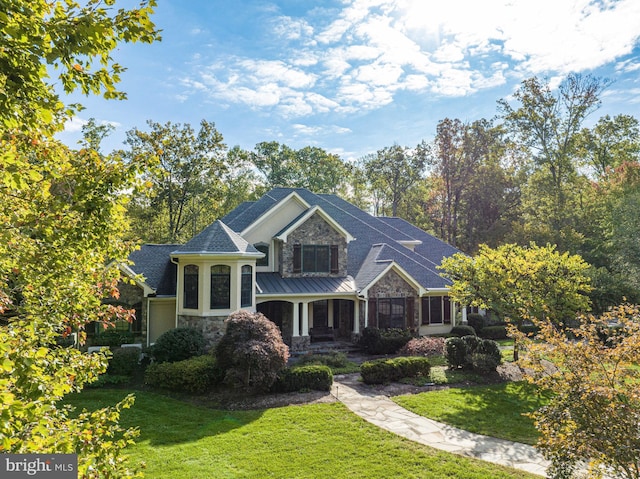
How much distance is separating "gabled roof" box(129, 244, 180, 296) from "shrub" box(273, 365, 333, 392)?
343 inches

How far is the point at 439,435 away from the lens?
977cm

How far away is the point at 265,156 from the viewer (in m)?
44.2

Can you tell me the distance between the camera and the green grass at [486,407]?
10.2 metres

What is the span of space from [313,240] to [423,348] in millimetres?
8058

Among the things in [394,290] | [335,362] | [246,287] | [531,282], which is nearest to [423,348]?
[394,290]

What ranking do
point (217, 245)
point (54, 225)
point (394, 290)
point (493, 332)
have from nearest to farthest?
point (54, 225) < point (217, 245) < point (394, 290) < point (493, 332)

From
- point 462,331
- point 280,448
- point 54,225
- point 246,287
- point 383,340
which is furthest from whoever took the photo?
point 462,331

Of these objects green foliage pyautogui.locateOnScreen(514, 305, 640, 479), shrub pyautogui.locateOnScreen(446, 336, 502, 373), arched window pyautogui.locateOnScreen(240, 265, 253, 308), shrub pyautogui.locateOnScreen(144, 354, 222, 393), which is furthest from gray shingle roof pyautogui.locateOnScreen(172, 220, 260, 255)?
green foliage pyautogui.locateOnScreen(514, 305, 640, 479)

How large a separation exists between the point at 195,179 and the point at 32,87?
30653mm

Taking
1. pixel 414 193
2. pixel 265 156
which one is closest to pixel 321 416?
pixel 265 156

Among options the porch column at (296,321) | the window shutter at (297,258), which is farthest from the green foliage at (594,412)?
the window shutter at (297,258)

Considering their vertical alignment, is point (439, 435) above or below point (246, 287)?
below

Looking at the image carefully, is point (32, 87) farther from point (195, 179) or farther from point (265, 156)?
point (265, 156)

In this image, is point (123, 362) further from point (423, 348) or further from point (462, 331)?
point (462, 331)
